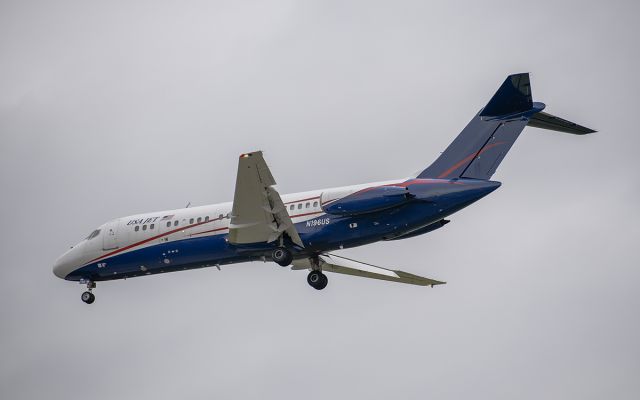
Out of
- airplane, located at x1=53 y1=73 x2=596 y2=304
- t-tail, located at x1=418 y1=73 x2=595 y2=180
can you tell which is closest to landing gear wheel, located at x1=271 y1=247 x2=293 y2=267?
airplane, located at x1=53 y1=73 x2=596 y2=304

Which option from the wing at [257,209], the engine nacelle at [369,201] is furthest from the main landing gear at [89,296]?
the engine nacelle at [369,201]

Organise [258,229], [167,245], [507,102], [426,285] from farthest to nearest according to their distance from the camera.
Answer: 1. [426,285]
2. [167,245]
3. [258,229]
4. [507,102]

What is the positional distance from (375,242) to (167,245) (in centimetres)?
817

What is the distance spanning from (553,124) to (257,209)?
1042 cm

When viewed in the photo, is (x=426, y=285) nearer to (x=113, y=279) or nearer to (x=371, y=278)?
(x=371, y=278)

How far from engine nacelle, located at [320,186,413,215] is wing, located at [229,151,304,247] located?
1730 millimetres

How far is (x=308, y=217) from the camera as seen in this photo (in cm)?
3966

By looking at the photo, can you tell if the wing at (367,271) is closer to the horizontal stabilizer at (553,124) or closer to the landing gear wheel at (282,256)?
the landing gear wheel at (282,256)

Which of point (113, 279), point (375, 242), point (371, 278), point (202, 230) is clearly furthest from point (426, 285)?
point (113, 279)

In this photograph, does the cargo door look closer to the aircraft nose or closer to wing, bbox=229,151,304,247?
the aircraft nose

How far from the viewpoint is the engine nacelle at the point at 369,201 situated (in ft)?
122

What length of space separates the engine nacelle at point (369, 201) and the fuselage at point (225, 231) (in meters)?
0.12

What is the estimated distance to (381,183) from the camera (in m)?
38.9

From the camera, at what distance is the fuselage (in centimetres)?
3750
